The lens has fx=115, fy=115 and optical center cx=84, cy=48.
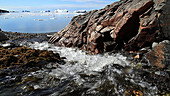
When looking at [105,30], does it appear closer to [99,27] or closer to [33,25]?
[99,27]

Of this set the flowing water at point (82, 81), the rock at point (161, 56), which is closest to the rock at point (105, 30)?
the flowing water at point (82, 81)

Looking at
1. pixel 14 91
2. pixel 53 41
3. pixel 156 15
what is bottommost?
pixel 14 91

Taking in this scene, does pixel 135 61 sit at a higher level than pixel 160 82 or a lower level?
higher

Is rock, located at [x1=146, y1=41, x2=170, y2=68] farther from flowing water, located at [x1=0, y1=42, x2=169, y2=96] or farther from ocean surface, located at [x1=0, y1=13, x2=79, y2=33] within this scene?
ocean surface, located at [x1=0, y1=13, x2=79, y2=33]

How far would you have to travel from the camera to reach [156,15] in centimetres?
1078

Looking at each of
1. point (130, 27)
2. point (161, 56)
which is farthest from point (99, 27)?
point (161, 56)

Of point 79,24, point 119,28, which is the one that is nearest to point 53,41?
point 79,24

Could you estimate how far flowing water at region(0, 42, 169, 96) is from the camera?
644 centimetres

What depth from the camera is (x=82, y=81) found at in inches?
302

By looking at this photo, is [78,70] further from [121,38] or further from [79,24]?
[79,24]

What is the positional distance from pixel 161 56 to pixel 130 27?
4512 mm

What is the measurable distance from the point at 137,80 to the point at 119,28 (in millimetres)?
6461

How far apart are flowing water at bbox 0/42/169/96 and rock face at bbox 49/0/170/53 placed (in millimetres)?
3178

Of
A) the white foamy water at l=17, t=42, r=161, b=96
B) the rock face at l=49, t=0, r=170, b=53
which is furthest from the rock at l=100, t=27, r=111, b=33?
the white foamy water at l=17, t=42, r=161, b=96
